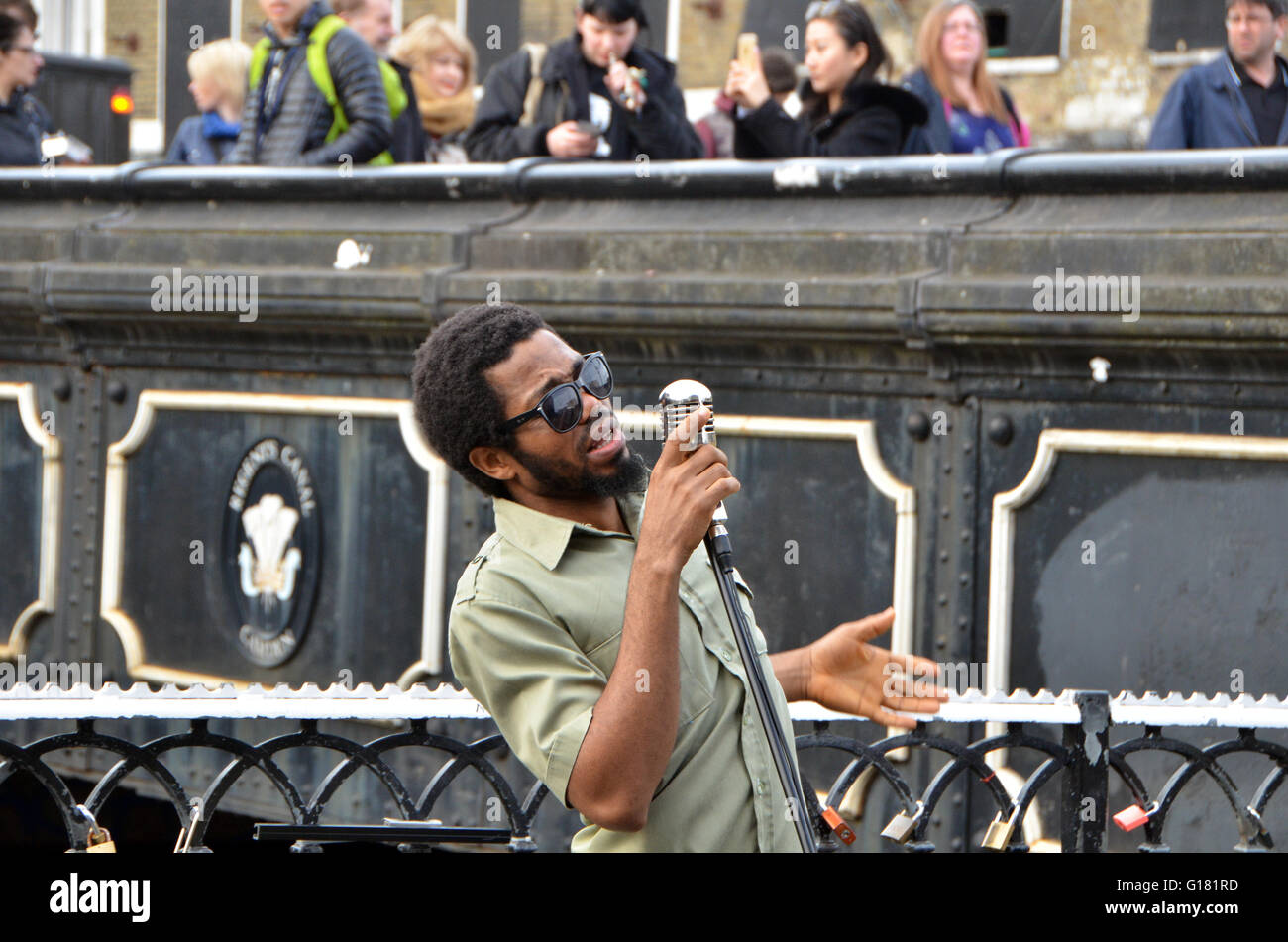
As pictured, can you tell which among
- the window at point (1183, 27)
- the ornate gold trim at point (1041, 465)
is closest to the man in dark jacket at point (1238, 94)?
the ornate gold trim at point (1041, 465)

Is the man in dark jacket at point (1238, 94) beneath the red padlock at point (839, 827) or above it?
above

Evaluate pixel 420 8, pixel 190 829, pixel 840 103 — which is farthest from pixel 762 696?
pixel 420 8

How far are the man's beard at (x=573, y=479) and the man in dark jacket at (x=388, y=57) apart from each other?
4.89m

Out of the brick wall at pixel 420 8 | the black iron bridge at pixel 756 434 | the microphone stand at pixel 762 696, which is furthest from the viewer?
the brick wall at pixel 420 8

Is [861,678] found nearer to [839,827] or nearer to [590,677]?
[839,827]

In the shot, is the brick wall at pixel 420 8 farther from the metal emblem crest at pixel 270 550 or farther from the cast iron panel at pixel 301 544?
the metal emblem crest at pixel 270 550

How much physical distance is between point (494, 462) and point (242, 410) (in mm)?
4482

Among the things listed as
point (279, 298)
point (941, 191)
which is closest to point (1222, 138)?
point (941, 191)

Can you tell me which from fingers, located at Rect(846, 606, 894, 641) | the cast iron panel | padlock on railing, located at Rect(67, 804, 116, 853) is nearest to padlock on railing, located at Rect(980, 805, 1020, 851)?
fingers, located at Rect(846, 606, 894, 641)

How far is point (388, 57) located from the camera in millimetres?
7746

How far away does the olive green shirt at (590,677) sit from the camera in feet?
7.77

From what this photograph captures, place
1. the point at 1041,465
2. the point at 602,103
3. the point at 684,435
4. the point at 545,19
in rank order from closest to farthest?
the point at 684,435, the point at 1041,465, the point at 602,103, the point at 545,19

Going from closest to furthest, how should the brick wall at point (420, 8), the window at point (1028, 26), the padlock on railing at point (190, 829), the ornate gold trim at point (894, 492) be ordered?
the padlock on railing at point (190, 829) < the ornate gold trim at point (894, 492) < the window at point (1028, 26) < the brick wall at point (420, 8)
